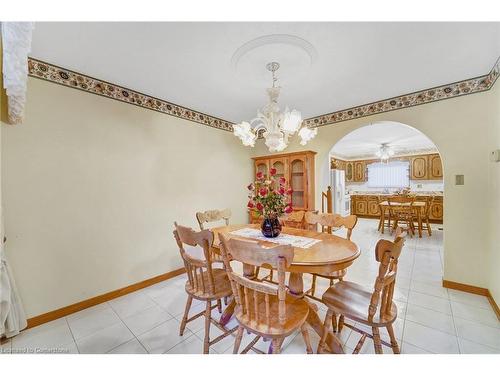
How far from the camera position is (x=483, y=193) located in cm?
215

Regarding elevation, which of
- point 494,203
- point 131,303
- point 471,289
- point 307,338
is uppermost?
point 494,203

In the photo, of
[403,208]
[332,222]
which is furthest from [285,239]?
[403,208]

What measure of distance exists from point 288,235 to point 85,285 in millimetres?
2119

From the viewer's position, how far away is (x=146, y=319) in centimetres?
189

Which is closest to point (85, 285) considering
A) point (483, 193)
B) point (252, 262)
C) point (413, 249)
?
point (252, 262)

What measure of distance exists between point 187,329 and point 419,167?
7.81 meters

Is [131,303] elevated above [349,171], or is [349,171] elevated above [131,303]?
[349,171]

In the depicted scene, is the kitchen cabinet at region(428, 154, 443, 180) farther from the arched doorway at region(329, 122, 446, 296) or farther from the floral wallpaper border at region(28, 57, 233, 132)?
the floral wallpaper border at region(28, 57, 233, 132)

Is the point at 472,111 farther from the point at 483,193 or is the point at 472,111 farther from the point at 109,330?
the point at 109,330

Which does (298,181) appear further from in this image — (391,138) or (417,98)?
(391,138)

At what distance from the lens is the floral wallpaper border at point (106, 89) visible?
1843 millimetres

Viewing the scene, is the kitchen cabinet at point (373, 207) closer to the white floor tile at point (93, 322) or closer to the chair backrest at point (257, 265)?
the chair backrest at point (257, 265)

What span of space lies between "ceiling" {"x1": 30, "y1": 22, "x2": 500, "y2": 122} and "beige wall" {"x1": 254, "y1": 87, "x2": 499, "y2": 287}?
0.33 m
